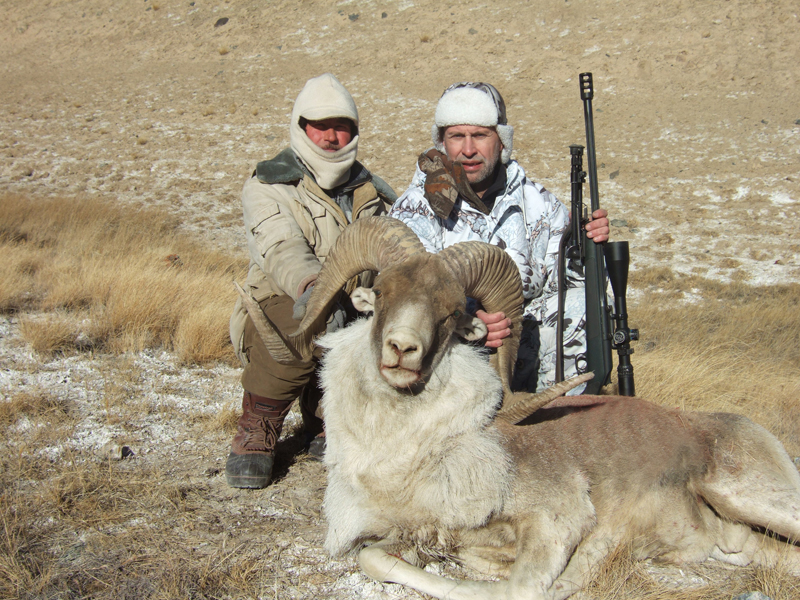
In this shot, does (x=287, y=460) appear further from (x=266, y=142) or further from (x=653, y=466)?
(x=266, y=142)

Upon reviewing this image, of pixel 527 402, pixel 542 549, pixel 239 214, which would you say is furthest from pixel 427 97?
pixel 542 549

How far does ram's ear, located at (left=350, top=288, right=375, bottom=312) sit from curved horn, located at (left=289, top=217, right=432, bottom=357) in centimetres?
14

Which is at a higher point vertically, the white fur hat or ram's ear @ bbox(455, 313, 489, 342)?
the white fur hat

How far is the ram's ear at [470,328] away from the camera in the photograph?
3535mm

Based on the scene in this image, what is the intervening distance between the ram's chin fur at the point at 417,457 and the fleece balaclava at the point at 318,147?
179 centimetres

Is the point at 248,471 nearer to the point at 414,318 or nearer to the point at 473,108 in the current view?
the point at 414,318

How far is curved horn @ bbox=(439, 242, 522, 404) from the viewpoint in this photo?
3.41 meters

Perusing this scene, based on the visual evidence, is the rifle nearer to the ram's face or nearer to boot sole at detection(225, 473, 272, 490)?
the ram's face

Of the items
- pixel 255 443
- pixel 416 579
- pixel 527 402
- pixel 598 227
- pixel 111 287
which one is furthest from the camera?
pixel 111 287

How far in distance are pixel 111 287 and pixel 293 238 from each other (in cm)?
392

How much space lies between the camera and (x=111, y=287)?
24.0ft

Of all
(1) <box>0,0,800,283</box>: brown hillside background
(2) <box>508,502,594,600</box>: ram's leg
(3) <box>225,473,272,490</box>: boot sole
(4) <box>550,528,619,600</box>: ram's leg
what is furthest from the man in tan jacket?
(1) <box>0,0,800,283</box>: brown hillside background

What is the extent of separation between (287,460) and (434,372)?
1889 mm

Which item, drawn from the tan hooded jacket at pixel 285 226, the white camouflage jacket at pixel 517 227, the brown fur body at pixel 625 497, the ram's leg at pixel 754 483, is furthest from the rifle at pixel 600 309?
the tan hooded jacket at pixel 285 226
